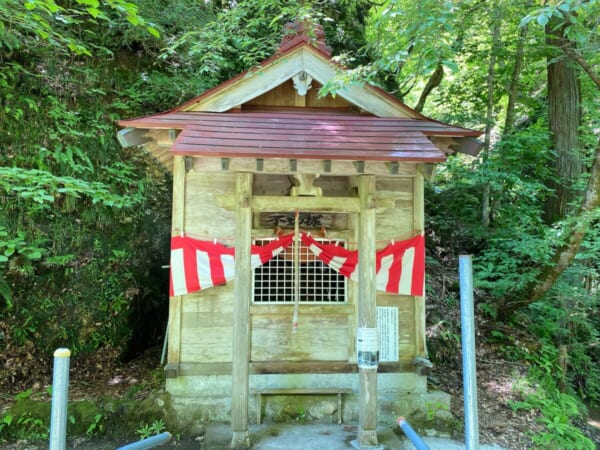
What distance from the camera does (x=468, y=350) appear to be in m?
2.43

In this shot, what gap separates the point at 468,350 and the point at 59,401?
2546 millimetres

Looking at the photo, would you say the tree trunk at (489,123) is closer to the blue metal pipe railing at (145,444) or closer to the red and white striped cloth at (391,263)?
the red and white striped cloth at (391,263)

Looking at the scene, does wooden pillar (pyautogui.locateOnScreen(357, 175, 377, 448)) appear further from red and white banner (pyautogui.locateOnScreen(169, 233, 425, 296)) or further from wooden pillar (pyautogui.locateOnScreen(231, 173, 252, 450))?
wooden pillar (pyautogui.locateOnScreen(231, 173, 252, 450))

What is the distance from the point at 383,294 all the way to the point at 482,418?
8.56 ft

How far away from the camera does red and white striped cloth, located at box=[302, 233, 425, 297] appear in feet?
18.6

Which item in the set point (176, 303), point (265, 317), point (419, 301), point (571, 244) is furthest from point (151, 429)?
point (571, 244)

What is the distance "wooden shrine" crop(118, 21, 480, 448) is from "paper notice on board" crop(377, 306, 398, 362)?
0.02 meters

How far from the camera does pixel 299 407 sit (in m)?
5.70

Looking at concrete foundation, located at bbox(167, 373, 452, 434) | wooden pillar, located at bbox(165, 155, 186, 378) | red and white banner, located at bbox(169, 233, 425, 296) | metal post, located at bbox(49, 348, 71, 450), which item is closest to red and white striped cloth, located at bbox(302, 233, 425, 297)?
red and white banner, located at bbox(169, 233, 425, 296)

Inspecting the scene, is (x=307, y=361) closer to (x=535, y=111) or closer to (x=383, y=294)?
(x=383, y=294)

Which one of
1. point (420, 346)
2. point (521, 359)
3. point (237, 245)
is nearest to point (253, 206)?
point (237, 245)

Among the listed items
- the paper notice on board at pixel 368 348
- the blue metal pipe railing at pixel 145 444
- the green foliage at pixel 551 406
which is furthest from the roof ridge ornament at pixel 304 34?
the green foliage at pixel 551 406

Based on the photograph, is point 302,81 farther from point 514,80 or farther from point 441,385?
point 514,80

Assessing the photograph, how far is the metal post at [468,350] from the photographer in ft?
7.69
